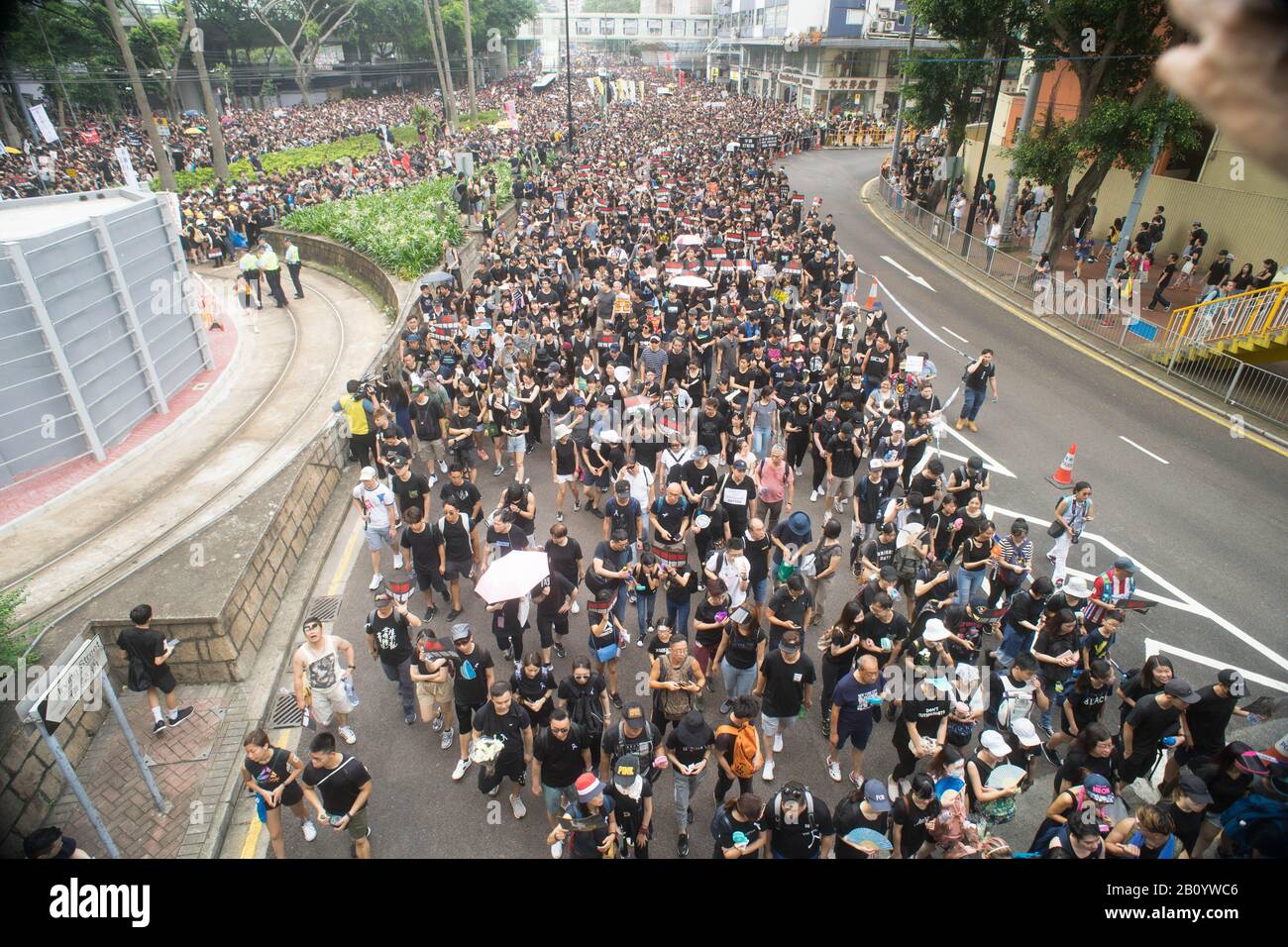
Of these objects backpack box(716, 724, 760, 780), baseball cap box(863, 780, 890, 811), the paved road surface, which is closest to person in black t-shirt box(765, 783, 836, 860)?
baseball cap box(863, 780, 890, 811)

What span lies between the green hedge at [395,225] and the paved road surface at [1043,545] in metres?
13.0

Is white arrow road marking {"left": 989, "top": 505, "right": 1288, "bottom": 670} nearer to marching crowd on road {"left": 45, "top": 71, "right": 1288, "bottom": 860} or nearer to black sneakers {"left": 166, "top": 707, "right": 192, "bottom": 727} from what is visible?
marching crowd on road {"left": 45, "top": 71, "right": 1288, "bottom": 860}

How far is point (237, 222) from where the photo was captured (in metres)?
27.6

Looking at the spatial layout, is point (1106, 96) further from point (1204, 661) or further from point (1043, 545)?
point (1204, 661)

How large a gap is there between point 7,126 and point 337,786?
57.9 metres

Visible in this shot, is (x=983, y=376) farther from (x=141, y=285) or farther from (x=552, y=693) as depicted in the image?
(x=141, y=285)

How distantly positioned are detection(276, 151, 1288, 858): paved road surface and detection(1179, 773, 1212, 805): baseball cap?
57.4 inches

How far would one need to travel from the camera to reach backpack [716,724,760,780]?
6.23 metres

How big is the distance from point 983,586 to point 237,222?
2885cm

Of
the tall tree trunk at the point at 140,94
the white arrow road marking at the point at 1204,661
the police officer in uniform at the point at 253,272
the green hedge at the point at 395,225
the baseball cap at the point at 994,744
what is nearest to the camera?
the baseball cap at the point at 994,744

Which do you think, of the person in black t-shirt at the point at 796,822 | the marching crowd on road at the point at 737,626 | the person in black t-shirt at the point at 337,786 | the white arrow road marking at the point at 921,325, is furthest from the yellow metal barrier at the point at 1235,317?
the person in black t-shirt at the point at 337,786

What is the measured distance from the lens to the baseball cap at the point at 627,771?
5727mm

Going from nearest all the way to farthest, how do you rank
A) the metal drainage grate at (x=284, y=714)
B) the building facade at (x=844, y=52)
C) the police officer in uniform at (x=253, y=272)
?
the metal drainage grate at (x=284, y=714)
the police officer in uniform at (x=253, y=272)
the building facade at (x=844, y=52)

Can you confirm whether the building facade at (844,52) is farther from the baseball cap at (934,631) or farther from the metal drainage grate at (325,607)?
the metal drainage grate at (325,607)
